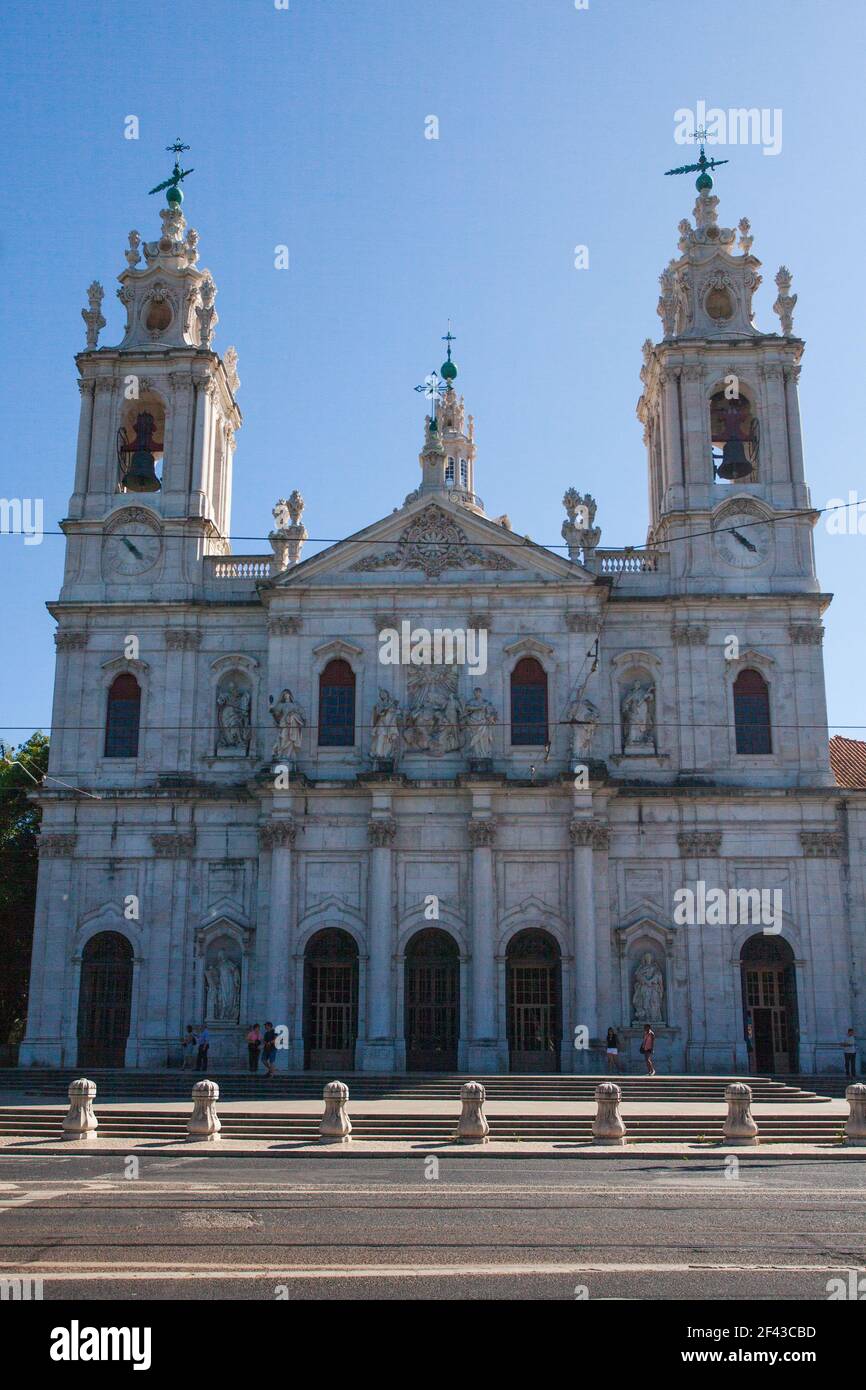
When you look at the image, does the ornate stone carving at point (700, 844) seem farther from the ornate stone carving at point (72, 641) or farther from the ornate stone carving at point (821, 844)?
the ornate stone carving at point (72, 641)

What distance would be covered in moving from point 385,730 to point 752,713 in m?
11.1

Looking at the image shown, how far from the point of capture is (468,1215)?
1650 cm

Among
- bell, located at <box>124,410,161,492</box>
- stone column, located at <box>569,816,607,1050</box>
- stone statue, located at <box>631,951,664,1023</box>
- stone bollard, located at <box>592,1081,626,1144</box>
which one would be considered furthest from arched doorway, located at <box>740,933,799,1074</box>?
bell, located at <box>124,410,161,492</box>

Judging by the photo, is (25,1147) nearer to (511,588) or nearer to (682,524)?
(511,588)

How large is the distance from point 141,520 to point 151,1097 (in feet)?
61.7

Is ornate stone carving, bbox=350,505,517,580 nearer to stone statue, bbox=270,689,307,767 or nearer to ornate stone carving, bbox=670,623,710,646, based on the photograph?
stone statue, bbox=270,689,307,767

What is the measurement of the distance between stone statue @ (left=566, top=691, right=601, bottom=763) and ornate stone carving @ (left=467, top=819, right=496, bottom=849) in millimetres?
3144

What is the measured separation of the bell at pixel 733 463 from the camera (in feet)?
144

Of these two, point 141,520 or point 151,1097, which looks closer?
point 151,1097

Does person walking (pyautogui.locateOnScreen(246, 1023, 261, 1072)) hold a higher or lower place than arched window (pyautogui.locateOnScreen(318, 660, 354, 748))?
lower

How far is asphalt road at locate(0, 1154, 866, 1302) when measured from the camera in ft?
39.3

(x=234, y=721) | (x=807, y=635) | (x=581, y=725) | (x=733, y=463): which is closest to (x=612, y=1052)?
(x=581, y=725)
